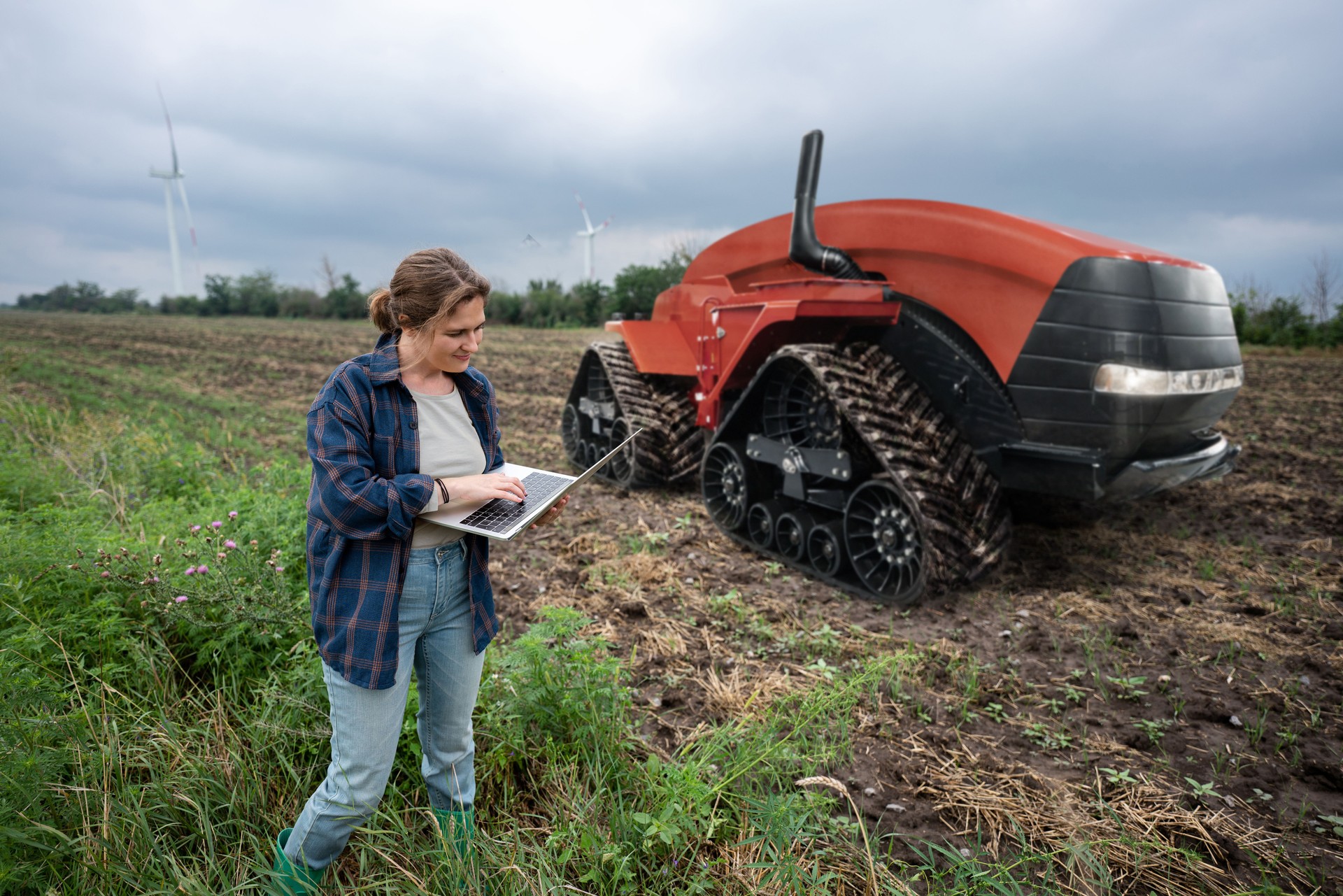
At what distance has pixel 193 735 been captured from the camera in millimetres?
2562

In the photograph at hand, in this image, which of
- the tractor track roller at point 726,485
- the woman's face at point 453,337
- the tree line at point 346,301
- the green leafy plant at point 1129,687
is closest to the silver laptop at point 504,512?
the woman's face at point 453,337

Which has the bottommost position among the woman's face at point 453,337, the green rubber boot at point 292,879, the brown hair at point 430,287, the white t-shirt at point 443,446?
the green rubber boot at point 292,879

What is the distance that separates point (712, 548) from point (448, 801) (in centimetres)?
328

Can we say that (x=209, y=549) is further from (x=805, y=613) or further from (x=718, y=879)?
(x=805, y=613)

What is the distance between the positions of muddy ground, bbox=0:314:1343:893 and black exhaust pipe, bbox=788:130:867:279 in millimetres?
2011

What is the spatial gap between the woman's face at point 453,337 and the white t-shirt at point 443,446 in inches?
4.0

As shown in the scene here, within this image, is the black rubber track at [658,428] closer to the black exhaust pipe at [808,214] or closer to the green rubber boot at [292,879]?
the black exhaust pipe at [808,214]

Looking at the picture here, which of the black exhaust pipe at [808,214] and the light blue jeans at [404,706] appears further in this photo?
the black exhaust pipe at [808,214]

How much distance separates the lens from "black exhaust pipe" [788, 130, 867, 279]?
16.5ft

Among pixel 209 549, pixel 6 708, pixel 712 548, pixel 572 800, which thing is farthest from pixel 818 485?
pixel 6 708

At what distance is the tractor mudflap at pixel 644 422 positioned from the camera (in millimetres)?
6547

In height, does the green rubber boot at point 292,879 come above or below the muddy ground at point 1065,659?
above

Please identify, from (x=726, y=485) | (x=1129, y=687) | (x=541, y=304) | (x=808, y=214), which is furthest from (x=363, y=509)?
(x=541, y=304)

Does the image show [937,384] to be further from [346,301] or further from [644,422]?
[346,301]
